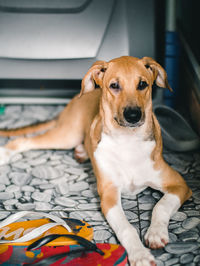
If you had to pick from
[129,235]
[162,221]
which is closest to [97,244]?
[129,235]

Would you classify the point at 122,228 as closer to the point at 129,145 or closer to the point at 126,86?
the point at 129,145

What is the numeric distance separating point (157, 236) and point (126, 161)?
45 centimetres

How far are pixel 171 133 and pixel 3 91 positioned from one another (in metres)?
1.67

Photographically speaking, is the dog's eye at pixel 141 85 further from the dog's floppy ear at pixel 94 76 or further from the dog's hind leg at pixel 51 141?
the dog's hind leg at pixel 51 141

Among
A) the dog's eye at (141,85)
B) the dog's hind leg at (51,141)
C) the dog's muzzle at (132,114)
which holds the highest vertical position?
the dog's eye at (141,85)

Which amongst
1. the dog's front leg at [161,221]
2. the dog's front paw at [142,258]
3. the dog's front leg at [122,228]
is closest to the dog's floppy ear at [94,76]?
the dog's front leg at [122,228]

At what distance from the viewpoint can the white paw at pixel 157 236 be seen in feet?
4.99

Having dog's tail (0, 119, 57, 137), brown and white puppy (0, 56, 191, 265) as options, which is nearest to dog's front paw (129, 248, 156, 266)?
brown and white puppy (0, 56, 191, 265)

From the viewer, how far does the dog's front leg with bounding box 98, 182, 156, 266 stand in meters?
1.42

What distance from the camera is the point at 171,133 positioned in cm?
256

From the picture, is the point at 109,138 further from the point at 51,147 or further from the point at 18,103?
the point at 18,103

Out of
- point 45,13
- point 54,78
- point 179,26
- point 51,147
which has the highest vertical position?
point 45,13

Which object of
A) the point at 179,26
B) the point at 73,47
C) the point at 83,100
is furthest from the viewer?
the point at 179,26

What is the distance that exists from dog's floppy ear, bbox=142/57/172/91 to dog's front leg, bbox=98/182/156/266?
627mm
